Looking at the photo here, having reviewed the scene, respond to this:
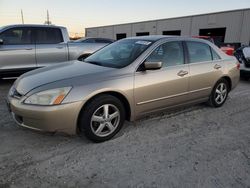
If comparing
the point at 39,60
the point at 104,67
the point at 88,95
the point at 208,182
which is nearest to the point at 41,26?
the point at 39,60

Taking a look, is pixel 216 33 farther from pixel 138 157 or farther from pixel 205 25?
pixel 138 157

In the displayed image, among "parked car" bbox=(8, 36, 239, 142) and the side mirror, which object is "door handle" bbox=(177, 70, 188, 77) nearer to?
"parked car" bbox=(8, 36, 239, 142)

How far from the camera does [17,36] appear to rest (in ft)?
20.9

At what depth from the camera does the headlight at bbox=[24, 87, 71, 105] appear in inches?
113

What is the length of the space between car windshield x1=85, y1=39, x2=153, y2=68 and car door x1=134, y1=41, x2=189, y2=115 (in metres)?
0.23

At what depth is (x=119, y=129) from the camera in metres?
3.47

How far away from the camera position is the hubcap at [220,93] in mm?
4887

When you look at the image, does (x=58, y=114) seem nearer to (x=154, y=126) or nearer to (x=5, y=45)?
(x=154, y=126)

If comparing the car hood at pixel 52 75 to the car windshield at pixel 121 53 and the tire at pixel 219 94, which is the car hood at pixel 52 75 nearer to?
the car windshield at pixel 121 53

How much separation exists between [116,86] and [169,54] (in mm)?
1315

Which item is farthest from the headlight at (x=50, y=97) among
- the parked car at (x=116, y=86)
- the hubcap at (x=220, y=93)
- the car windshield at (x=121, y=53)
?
the hubcap at (x=220, y=93)

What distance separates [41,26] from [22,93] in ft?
14.3

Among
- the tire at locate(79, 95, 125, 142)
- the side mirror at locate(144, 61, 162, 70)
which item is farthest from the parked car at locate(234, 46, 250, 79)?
the tire at locate(79, 95, 125, 142)

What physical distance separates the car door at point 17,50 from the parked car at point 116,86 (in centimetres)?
293
